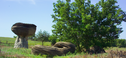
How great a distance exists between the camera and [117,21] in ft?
72.8

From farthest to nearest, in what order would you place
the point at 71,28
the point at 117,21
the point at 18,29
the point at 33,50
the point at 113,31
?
the point at 18,29, the point at 117,21, the point at 113,31, the point at 71,28, the point at 33,50

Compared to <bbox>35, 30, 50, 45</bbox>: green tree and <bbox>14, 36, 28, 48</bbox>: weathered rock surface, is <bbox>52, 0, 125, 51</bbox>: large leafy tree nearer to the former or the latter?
<bbox>14, 36, 28, 48</bbox>: weathered rock surface

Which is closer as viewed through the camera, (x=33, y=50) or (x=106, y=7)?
(x=33, y=50)

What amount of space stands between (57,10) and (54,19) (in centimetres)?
213

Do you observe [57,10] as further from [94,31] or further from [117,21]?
[117,21]

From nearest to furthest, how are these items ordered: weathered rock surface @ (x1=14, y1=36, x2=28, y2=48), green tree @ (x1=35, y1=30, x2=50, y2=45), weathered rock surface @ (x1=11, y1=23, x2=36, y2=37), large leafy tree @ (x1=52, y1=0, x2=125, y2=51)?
large leafy tree @ (x1=52, y1=0, x2=125, y2=51) → weathered rock surface @ (x1=11, y1=23, x2=36, y2=37) → weathered rock surface @ (x1=14, y1=36, x2=28, y2=48) → green tree @ (x1=35, y1=30, x2=50, y2=45)

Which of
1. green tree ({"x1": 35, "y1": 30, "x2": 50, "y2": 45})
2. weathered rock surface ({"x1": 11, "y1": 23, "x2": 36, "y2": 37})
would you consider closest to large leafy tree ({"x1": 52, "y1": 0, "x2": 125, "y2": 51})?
weathered rock surface ({"x1": 11, "y1": 23, "x2": 36, "y2": 37})

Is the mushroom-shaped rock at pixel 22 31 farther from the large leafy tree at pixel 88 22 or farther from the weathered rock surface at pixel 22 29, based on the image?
the large leafy tree at pixel 88 22

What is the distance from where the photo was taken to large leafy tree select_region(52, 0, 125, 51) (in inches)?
728

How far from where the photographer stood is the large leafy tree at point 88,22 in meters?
18.5

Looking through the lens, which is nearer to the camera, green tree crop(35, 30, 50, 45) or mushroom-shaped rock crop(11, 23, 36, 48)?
mushroom-shaped rock crop(11, 23, 36, 48)

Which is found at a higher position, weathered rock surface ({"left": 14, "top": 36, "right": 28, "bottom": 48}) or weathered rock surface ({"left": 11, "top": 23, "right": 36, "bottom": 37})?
weathered rock surface ({"left": 11, "top": 23, "right": 36, "bottom": 37})

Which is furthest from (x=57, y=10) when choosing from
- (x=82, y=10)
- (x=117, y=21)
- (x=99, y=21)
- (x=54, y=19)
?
(x=117, y=21)

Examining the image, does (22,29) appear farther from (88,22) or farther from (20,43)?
(88,22)
